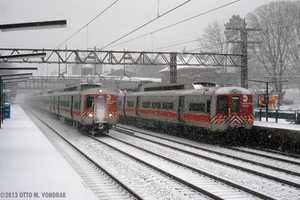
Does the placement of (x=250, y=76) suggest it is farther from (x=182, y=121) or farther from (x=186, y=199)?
(x=186, y=199)

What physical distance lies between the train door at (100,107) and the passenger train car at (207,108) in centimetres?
388

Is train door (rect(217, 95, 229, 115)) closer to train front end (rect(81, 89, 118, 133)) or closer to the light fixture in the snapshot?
train front end (rect(81, 89, 118, 133))

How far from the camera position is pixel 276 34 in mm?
60219

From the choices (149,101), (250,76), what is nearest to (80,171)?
(149,101)

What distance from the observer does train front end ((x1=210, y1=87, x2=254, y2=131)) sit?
2177 centimetres

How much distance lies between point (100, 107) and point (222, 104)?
7.86 metres

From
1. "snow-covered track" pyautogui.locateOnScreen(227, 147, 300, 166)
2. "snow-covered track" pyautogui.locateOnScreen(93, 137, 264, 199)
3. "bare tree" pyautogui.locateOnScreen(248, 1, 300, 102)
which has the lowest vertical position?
"snow-covered track" pyautogui.locateOnScreen(227, 147, 300, 166)

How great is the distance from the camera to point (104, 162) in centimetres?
1608

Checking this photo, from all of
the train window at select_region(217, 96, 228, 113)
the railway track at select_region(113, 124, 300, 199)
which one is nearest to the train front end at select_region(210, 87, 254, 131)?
the train window at select_region(217, 96, 228, 113)

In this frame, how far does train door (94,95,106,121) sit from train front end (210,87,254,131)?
7390mm

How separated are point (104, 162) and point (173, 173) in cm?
345

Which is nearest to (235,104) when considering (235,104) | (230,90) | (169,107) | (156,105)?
(235,104)

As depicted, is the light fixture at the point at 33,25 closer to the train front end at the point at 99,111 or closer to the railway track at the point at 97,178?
the railway track at the point at 97,178

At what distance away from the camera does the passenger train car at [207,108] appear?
21.8m
